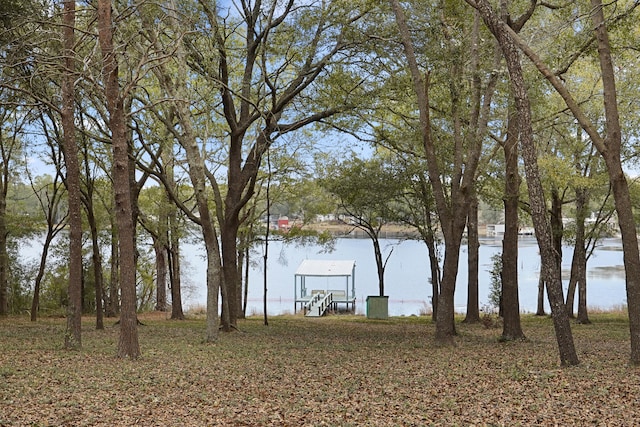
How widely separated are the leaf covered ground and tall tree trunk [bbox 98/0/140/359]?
0.44 meters

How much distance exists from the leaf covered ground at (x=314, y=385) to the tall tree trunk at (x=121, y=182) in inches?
17.3

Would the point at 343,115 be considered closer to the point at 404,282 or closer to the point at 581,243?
the point at 581,243

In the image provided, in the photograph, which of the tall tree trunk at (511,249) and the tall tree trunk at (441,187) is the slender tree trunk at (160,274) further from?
the tall tree trunk at (511,249)

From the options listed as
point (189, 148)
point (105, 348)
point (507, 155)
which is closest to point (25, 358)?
point (105, 348)

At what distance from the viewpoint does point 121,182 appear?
9.35 meters

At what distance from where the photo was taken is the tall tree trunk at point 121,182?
9.16 meters

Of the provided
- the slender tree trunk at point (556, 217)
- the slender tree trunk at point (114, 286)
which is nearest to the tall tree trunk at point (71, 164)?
the slender tree trunk at point (114, 286)

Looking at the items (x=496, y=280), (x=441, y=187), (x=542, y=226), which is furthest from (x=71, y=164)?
(x=496, y=280)

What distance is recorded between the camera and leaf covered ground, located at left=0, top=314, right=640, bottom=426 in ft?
19.0

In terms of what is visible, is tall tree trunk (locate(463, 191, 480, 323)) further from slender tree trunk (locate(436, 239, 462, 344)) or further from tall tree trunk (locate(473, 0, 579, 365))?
tall tree trunk (locate(473, 0, 579, 365))

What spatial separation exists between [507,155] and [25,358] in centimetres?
949

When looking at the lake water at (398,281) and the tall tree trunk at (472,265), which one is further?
the lake water at (398,281)

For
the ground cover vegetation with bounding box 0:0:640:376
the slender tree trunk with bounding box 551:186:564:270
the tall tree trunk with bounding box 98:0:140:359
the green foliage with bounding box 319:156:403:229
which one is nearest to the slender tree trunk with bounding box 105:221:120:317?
the ground cover vegetation with bounding box 0:0:640:376

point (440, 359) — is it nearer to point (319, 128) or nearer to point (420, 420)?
point (420, 420)
